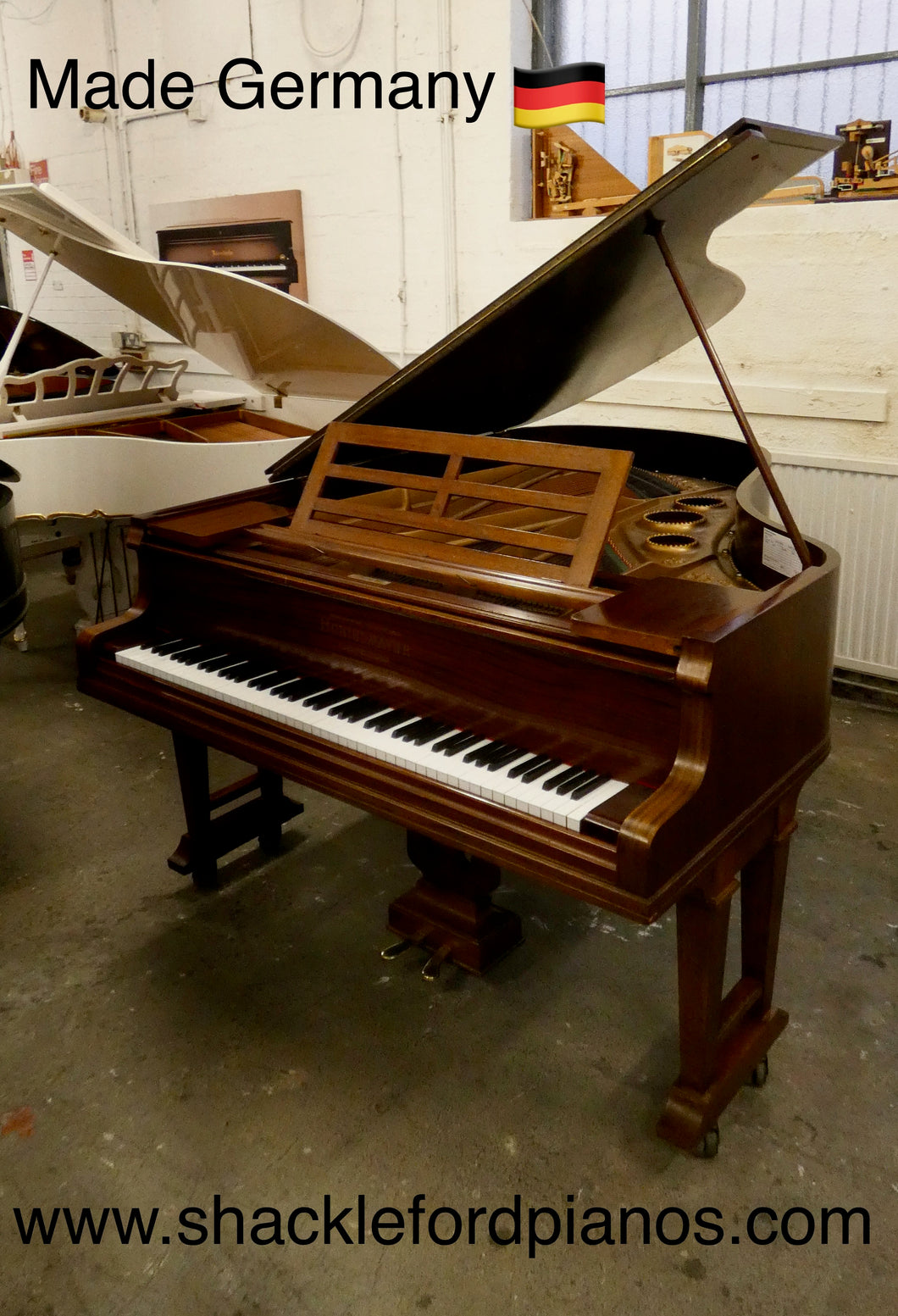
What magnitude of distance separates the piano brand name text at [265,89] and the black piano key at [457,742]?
12.5 feet

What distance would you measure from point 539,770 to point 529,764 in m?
0.03

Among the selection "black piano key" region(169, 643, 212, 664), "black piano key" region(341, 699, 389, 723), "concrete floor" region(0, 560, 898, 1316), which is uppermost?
"black piano key" region(169, 643, 212, 664)

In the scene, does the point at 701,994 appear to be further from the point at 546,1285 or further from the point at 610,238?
the point at 610,238

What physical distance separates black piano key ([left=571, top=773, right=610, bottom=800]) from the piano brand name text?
13.1 feet

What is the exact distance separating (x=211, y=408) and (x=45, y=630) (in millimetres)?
1364

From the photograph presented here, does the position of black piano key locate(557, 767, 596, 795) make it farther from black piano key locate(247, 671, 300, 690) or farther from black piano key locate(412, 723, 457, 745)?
black piano key locate(247, 671, 300, 690)

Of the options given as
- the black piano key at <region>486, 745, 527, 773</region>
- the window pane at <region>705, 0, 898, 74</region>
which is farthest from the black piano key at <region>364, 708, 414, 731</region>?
the window pane at <region>705, 0, 898, 74</region>

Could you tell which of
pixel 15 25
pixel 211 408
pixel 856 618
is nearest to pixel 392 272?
pixel 211 408

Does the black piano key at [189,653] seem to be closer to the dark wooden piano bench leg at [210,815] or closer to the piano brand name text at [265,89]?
the dark wooden piano bench leg at [210,815]

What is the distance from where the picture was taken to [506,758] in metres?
1.74

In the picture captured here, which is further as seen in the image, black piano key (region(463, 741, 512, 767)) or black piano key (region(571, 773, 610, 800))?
black piano key (region(463, 741, 512, 767))

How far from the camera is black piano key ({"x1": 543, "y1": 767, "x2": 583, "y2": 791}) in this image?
5.39ft

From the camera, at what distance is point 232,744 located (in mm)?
2090

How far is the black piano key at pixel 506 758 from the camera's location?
1.72 m
